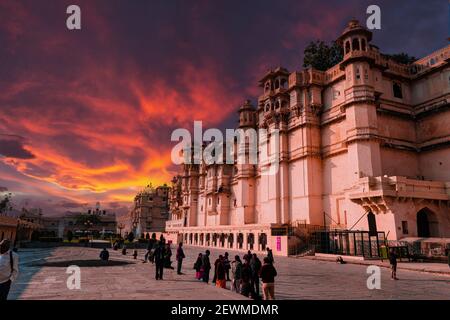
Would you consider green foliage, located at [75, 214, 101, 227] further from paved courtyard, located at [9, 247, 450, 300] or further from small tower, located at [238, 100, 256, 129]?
paved courtyard, located at [9, 247, 450, 300]

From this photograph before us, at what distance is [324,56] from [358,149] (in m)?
25.9

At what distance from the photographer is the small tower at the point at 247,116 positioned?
5547 cm

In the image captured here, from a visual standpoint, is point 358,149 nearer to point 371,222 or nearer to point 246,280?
point 371,222

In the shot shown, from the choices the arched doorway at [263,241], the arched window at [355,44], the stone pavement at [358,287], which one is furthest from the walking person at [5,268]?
the arched window at [355,44]

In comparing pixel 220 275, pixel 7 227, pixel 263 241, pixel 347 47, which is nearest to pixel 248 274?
pixel 220 275

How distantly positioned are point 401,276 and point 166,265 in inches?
501

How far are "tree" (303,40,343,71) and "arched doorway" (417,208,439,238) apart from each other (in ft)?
94.2

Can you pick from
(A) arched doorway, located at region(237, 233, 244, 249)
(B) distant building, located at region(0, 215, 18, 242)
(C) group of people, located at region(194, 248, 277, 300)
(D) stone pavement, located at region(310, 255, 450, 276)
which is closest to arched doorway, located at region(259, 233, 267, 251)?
(A) arched doorway, located at region(237, 233, 244, 249)

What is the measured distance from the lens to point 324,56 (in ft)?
171

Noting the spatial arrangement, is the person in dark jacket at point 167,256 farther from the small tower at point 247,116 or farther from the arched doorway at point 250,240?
the small tower at point 247,116

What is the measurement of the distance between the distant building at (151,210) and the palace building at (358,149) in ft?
243
